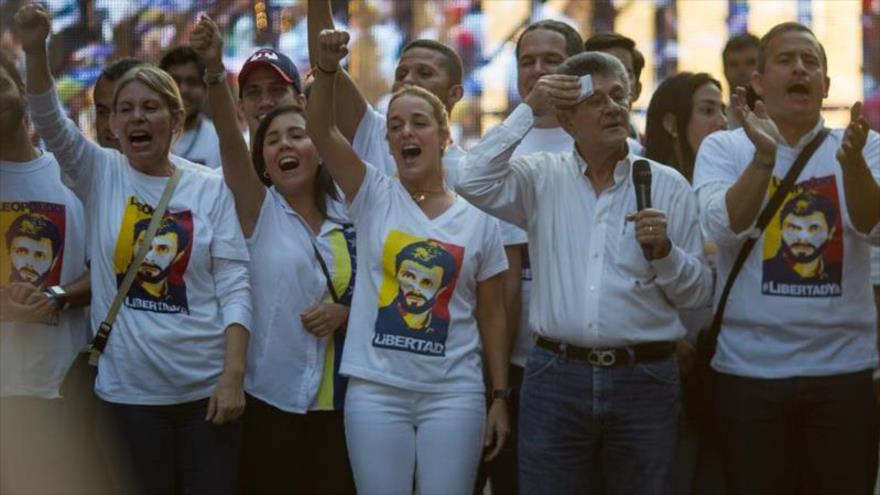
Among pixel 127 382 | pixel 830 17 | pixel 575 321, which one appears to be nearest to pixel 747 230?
pixel 575 321

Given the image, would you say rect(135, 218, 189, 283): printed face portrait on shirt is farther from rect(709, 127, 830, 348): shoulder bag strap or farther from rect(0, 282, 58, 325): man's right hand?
rect(709, 127, 830, 348): shoulder bag strap

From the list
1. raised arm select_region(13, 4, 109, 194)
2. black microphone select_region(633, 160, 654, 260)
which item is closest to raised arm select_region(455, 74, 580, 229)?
black microphone select_region(633, 160, 654, 260)

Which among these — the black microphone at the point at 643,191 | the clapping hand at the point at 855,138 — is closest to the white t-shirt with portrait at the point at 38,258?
the black microphone at the point at 643,191

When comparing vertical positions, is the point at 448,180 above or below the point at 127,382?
above

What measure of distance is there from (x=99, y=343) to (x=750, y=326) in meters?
2.13

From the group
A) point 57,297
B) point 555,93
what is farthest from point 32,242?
point 555,93

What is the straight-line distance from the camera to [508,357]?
5.88 meters

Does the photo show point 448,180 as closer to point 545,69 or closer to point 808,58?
point 545,69

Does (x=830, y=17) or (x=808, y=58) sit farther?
(x=830, y=17)

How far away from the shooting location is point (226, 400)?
555cm

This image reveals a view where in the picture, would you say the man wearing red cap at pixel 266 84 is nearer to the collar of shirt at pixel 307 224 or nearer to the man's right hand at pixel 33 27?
the collar of shirt at pixel 307 224

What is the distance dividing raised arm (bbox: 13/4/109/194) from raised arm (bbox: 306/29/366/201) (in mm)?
776

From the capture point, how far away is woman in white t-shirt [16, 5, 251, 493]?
5.55 m

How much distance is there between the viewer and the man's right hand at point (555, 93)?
5340 mm
